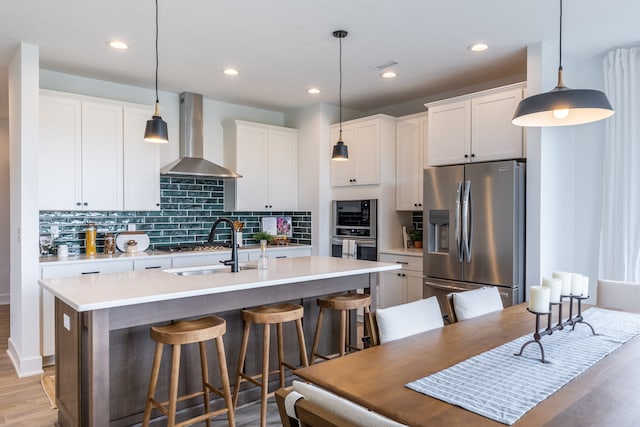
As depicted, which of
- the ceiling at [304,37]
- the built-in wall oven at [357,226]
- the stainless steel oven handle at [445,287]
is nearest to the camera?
the ceiling at [304,37]

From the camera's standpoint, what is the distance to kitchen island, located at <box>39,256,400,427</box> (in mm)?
2150

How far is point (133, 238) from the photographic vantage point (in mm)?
4672

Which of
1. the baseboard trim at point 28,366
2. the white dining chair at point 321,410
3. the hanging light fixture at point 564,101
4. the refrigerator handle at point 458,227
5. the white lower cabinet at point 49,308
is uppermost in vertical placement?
the hanging light fixture at point 564,101

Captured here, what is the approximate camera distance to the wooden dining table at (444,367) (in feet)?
3.94

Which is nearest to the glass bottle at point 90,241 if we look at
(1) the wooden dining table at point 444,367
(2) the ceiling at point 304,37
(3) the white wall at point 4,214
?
(2) the ceiling at point 304,37

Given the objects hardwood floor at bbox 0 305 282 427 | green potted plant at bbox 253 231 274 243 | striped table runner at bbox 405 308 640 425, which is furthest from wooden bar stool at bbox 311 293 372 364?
green potted plant at bbox 253 231 274 243

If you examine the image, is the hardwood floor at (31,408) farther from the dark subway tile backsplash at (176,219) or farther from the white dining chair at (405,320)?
the dark subway tile backsplash at (176,219)

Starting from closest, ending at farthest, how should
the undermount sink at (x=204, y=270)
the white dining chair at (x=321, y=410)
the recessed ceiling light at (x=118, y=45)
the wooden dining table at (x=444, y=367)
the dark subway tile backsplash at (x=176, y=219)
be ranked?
1. the white dining chair at (x=321, y=410)
2. the wooden dining table at (x=444, y=367)
3. the undermount sink at (x=204, y=270)
4. the recessed ceiling light at (x=118, y=45)
5. the dark subway tile backsplash at (x=176, y=219)

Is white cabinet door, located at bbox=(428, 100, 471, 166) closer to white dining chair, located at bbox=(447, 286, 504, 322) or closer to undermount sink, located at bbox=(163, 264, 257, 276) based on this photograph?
white dining chair, located at bbox=(447, 286, 504, 322)

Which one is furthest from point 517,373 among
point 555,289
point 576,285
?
point 576,285

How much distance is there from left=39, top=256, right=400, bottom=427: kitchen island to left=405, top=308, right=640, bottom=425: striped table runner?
136 cm

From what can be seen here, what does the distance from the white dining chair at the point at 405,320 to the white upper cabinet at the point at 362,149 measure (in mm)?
3019

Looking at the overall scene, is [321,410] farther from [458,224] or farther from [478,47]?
[478,47]

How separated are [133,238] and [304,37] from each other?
2791 millimetres
